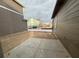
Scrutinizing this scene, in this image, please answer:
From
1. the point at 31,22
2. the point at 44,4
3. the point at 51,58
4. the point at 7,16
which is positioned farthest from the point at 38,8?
the point at 51,58

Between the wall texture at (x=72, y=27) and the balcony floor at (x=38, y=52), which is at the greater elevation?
the wall texture at (x=72, y=27)

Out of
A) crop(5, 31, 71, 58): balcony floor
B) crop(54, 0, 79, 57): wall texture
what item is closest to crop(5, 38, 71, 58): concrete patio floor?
crop(5, 31, 71, 58): balcony floor

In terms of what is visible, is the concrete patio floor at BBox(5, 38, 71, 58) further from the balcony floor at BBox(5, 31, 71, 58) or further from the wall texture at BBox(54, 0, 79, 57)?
the wall texture at BBox(54, 0, 79, 57)

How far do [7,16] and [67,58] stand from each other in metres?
3.13

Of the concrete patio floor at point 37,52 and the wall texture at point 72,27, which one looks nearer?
the wall texture at point 72,27

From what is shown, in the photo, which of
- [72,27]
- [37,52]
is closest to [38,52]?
[37,52]

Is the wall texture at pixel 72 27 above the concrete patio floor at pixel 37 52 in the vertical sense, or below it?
above

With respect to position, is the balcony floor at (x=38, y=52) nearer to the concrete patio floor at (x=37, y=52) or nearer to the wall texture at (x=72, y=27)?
the concrete patio floor at (x=37, y=52)

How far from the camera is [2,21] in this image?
10.3 ft

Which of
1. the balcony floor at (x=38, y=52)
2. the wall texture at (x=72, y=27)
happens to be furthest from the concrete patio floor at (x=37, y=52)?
the wall texture at (x=72, y=27)

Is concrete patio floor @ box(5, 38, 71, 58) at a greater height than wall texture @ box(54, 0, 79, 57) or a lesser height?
lesser

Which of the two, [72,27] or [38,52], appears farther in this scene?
[38,52]

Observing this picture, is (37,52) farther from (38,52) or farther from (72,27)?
(72,27)

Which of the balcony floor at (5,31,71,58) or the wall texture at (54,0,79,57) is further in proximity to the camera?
the balcony floor at (5,31,71,58)
